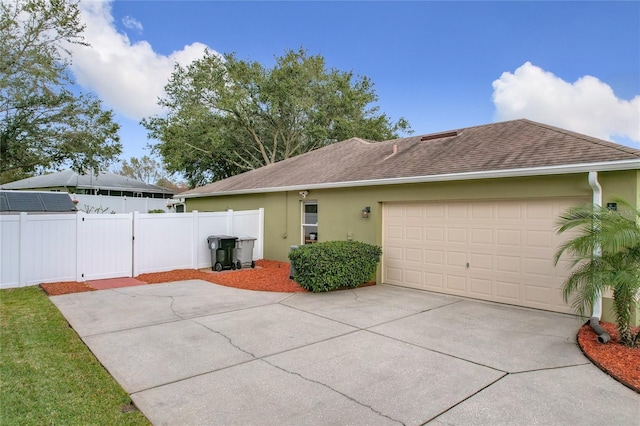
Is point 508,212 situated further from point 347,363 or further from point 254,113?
point 254,113

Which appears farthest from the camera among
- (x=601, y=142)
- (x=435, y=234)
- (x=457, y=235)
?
(x=435, y=234)

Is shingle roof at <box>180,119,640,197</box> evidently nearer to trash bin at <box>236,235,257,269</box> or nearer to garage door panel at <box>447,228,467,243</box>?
garage door panel at <box>447,228,467,243</box>

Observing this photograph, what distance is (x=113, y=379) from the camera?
156 inches

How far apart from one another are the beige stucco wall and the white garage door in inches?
9.0

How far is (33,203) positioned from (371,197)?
990cm

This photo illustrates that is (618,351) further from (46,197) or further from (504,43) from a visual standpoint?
(46,197)

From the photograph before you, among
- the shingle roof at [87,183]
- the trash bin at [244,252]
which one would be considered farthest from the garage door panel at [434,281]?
the shingle roof at [87,183]

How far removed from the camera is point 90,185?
2461cm

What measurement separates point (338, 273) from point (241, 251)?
14.4 feet

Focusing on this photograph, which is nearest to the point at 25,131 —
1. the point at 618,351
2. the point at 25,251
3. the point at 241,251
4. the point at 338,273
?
the point at 25,251

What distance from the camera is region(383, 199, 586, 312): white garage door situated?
6996mm

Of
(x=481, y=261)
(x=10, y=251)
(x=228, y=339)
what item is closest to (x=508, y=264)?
(x=481, y=261)

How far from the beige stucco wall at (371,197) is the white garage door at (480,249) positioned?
0.23m

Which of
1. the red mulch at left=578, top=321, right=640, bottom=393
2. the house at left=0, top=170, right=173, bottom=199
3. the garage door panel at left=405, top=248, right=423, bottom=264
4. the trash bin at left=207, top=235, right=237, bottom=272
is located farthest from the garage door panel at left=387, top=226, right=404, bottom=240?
the house at left=0, top=170, right=173, bottom=199
